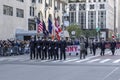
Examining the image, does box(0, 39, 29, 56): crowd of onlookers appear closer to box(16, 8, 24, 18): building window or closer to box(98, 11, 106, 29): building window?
box(16, 8, 24, 18): building window

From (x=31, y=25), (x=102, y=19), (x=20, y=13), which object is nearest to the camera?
(x=20, y=13)

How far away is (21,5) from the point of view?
6450 centimetres

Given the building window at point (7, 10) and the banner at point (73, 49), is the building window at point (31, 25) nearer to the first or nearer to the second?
the building window at point (7, 10)

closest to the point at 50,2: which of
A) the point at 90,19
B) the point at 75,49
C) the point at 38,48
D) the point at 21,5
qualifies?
the point at 21,5

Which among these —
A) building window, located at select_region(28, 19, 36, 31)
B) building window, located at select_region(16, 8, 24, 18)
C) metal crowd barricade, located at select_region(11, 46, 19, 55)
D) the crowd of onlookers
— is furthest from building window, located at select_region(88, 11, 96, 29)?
metal crowd barricade, located at select_region(11, 46, 19, 55)

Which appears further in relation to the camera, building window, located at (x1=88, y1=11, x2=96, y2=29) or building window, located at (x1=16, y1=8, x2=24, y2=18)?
building window, located at (x1=88, y1=11, x2=96, y2=29)

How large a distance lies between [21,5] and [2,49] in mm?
23345

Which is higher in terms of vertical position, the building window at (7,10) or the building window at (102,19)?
the building window at (102,19)

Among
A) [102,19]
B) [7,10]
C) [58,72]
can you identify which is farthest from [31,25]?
[102,19]

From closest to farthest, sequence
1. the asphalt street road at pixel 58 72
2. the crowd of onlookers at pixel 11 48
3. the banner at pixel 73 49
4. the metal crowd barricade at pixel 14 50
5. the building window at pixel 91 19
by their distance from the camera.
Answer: the asphalt street road at pixel 58 72
the crowd of onlookers at pixel 11 48
the metal crowd barricade at pixel 14 50
the banner at pixel 73 49
the building window at pixel 91 19

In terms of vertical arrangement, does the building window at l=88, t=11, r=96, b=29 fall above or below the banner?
above

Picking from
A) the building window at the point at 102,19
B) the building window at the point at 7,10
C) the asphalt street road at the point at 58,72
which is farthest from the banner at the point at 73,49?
the building window at the point at 102,19

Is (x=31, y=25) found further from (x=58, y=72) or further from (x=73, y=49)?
(x=58, y=72)

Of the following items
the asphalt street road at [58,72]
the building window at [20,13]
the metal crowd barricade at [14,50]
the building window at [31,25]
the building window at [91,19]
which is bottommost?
the asphalt street road at [58,72]
